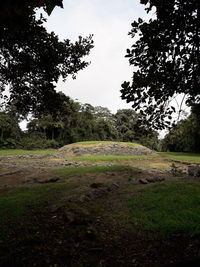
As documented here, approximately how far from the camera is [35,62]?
4.58m

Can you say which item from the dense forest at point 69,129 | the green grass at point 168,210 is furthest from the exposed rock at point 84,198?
the dense forest at point 69,129

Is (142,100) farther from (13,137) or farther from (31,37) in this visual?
(13,137)

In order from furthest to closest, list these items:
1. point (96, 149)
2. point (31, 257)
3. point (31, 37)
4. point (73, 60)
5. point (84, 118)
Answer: point (84, 118), point (96, 149), point (73, 60), point (31, 37), point (31, 257)

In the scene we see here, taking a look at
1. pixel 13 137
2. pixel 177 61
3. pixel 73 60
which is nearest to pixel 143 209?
pixel 177 61

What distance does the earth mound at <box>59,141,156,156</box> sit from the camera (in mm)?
23650

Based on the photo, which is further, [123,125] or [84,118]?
[123,125]

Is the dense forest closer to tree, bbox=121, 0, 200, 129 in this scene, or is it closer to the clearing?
the clearing

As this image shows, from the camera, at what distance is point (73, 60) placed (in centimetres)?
561

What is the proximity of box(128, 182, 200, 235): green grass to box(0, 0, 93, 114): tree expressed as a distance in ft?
13.5

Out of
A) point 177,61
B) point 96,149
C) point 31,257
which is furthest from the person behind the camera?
point 96,149

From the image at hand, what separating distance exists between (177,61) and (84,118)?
3950cm

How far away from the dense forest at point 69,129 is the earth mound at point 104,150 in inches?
270

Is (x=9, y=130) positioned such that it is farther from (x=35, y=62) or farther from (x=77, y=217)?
(x=77, y=217)

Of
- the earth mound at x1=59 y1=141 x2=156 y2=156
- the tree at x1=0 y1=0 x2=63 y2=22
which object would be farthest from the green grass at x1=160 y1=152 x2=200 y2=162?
the tree at x1=0 y1=0 x2=63 y2=22
